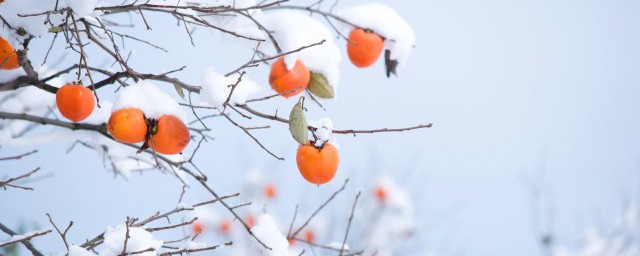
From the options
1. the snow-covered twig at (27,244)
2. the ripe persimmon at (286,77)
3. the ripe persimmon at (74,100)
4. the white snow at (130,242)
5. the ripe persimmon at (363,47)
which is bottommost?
the white snow at (130,242)

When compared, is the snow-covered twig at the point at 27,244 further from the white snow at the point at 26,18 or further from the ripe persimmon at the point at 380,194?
the ripe persimmon at the point at 380,194

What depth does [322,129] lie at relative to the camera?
1742 millimetres

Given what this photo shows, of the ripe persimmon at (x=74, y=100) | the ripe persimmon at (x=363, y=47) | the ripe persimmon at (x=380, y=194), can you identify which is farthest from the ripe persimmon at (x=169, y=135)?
the ripe persimmon at (x=380, y=194)

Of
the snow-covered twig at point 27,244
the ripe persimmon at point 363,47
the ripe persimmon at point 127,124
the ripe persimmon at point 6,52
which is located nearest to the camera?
the ripe persimmon at point 127,124

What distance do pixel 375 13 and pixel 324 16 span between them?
21cm

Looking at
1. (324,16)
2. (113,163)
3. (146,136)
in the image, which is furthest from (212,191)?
(113,163)

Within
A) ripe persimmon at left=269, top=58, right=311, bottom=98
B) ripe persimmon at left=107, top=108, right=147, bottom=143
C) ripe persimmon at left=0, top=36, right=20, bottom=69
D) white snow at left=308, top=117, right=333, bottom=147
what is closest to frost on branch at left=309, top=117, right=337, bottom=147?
white snow at left=308, top=117, right=333, bottom=147

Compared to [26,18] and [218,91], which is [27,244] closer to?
[26,18]

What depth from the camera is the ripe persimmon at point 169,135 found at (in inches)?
64.4

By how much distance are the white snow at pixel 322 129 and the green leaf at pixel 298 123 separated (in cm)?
7

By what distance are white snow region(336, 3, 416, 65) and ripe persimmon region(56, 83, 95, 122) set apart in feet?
3.64

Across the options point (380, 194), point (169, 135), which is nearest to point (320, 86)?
point (169, 135)

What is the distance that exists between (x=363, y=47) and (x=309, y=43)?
0.32 meters

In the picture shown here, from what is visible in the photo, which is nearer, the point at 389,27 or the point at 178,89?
the point at 178,89
